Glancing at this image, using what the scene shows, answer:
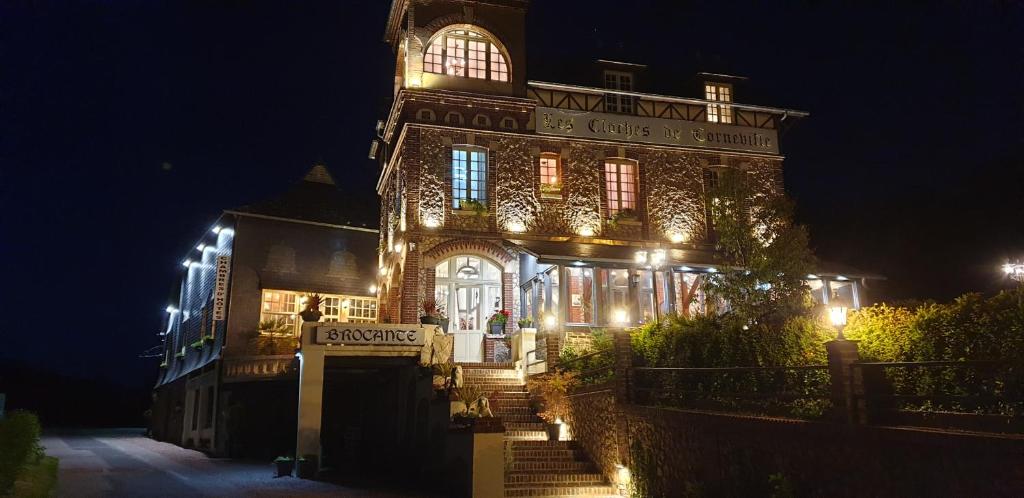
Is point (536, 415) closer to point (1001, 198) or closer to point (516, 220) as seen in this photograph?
point (516, 220)

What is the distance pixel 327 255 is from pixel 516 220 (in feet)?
23.7

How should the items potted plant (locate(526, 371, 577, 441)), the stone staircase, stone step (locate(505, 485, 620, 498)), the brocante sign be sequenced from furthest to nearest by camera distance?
the brocante sign
potted plant (locate(526, 371, 577, 441))
the stone staircase
stone step (locate(505, 485, 620, 498))

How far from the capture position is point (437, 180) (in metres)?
18.9

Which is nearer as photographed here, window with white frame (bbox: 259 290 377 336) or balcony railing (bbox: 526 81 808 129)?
balcony railing (bbox: 526 81 808 129)

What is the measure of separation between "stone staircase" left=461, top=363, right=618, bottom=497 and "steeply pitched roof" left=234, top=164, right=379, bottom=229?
1070 cm

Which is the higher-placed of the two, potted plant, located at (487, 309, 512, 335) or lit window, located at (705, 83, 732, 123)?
lit window, located at (705, 83, 732, 123)

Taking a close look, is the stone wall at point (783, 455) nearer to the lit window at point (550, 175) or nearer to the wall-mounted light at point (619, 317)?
the wall-mounted light at point (619, 317)

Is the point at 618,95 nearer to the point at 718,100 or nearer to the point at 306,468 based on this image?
the point at 718,100

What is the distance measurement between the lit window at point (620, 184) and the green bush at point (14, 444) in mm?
14991

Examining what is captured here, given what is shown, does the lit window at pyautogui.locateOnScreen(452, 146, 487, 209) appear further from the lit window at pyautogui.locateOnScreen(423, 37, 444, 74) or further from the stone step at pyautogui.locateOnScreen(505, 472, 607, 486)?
the stone step at pyautogui.locateOnScreen(505, 472, 607, 486)

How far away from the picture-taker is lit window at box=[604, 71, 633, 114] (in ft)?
68.6

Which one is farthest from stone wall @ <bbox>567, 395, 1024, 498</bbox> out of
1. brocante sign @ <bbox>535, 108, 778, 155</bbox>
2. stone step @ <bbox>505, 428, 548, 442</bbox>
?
brocante sign @ <bbox>535, 108, 778, 155</bbox>

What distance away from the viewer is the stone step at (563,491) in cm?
1107

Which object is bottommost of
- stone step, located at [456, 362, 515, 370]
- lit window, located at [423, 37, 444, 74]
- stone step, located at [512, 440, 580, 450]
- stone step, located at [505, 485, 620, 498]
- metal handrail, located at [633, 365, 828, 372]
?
stone step, located at [505, 485, 620, 498]
